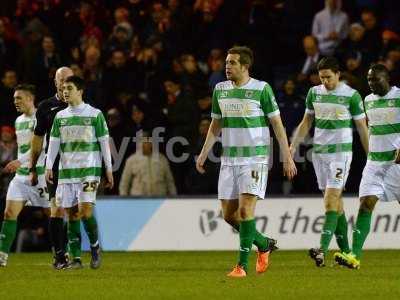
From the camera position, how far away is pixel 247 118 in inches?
479

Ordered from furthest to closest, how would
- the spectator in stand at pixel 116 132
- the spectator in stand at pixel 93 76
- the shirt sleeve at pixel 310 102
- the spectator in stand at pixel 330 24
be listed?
the spectator in stand at pixel 330 24
the spectator in stand at pixel 93 76
the spectator in stand at pixel 116 132
the shirt sleeve at pixel 310 102

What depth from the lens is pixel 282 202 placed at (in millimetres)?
17812

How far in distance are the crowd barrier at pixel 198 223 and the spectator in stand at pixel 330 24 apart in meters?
3.28

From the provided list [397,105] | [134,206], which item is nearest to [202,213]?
[134,206]

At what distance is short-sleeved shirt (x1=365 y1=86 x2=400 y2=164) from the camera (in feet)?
43.4

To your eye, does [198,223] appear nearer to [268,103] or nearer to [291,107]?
[291,107]

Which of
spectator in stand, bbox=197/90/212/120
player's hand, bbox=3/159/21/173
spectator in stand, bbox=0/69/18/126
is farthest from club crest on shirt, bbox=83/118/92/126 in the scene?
spectator in stand, bbox=0/69/18/126

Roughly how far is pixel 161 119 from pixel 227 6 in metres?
2.82

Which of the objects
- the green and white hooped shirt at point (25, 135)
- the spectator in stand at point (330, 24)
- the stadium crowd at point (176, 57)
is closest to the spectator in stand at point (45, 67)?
the stadium crowd at point (176, 57)

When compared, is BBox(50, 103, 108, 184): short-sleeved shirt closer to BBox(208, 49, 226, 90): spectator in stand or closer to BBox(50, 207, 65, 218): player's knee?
BBox(50, 207, 65, 218): player's knee

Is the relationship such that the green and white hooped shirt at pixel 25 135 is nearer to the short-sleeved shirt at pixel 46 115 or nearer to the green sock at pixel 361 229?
the short-sleeved shirt at pixel 46 115

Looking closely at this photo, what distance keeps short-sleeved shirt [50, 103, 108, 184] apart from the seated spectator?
5.01 meters

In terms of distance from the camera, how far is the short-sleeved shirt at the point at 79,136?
13.3 meters

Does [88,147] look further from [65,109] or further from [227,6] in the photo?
[227,6]
